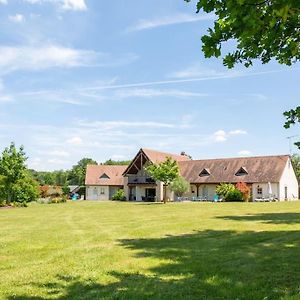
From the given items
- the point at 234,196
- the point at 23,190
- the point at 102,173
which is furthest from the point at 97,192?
the point at 23,190

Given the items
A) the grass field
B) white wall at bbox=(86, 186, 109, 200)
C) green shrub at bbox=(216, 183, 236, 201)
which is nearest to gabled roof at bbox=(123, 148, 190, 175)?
green shrub at bbox=(216, 183, 236, 201)

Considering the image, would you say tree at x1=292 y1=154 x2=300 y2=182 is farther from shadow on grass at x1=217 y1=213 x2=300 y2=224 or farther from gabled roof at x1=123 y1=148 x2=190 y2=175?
shadow on grass at x1=217 y1=213 x2=300 y2=224

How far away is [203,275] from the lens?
363 inches

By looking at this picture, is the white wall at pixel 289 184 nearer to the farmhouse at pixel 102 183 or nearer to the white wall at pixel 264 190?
the white wall at pixel 264 190

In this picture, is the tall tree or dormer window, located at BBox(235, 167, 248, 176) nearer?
the tall tree

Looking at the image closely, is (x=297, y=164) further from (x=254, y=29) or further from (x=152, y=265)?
(x=254, y=29)

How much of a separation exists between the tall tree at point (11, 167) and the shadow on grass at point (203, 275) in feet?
113

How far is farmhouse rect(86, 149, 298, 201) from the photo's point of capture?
59.1 m

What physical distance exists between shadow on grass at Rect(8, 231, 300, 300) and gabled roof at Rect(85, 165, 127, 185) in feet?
213

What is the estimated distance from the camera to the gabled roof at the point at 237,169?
A: 195ft

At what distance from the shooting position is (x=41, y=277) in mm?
9406

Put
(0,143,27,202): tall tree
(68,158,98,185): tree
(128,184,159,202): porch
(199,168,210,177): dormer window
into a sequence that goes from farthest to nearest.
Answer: (68,158,98,185): tree → (128,184,159,202): porch → (199,168,210,177): dormer window → (0,143,27,202): tall tree

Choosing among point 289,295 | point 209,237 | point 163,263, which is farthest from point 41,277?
point 209,237

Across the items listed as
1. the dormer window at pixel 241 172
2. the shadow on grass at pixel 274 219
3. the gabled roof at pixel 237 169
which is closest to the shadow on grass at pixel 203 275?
the shadow on grass at pixel 274 219
